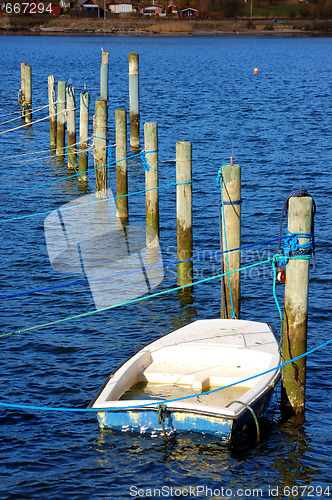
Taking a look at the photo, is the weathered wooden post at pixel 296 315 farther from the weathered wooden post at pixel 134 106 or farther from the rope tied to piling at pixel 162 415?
the weathered wooden post at pixel 134 106

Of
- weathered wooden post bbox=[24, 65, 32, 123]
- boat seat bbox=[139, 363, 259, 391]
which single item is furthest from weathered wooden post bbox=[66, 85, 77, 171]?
boat seat bbox=[139, 363, 259, 391]

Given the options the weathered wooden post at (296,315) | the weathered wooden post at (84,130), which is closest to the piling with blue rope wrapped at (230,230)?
the weathered wooden post at (296,315)

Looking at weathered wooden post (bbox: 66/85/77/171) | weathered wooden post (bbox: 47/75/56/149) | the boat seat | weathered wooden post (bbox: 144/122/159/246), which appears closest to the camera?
the boat seat

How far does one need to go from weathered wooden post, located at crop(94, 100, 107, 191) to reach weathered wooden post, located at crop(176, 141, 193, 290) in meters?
6.56

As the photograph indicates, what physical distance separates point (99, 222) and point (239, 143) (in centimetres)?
1327

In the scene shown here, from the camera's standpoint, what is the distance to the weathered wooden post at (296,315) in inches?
342

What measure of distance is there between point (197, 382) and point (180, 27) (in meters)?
129

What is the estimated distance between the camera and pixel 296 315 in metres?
9.02

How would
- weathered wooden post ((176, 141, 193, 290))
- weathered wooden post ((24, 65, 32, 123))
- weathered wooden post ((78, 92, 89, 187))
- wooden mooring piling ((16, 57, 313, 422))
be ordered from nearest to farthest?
1. wooden mooring piling ((16, 57, 313, 422))
2. weathered wooden post ((176, 141, 193, 290))
3. weathered wooden post ((78, 92, 89, 187))
4. weathered wooden post ((24, 65, 32, 123))

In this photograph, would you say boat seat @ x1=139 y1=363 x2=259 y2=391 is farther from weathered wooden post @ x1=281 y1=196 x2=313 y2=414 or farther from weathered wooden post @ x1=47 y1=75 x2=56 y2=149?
weathered wooden post @ x1=47 y1=75 x2=56 y2=149

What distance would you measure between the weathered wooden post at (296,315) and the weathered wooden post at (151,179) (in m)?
6.69

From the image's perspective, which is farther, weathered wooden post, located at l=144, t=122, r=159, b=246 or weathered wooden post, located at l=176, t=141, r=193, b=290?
weathered wooden post, located at l=144, t=122, r=159, b=246

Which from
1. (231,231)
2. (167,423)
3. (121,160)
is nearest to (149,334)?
(231,231)

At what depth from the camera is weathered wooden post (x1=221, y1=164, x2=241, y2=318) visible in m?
10.6
